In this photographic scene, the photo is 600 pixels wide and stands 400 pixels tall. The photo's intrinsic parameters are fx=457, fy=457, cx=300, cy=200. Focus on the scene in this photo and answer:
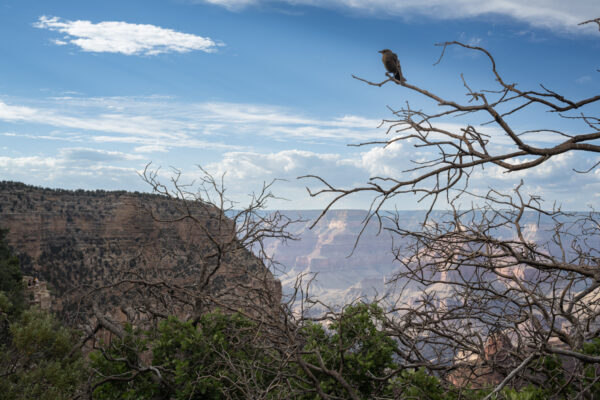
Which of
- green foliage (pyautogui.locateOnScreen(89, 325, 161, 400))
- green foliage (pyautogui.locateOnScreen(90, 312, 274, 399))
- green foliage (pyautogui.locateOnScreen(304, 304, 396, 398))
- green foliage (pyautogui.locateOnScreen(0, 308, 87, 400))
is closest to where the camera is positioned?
green foliage (pyautogui.locateOnScreen(304, 304, 396, 398))

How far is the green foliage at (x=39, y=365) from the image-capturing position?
8695 millimetres

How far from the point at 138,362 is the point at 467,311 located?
4.76m

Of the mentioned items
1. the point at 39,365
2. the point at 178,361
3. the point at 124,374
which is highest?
the point at 178,361

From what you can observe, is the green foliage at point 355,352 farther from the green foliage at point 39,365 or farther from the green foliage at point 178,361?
the green foliage at point 39,365

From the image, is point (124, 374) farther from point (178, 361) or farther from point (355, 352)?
point (355, 352)

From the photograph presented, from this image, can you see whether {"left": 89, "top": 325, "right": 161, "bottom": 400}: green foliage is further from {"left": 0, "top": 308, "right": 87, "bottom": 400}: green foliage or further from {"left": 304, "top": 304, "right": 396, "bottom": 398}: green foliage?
{"left": 304, "top": 304, "right": 396, "bottom": 398}: green foliage

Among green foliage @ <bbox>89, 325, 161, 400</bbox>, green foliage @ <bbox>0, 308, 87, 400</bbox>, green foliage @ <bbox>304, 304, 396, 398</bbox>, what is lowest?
green foliage @ <bbox>0, 308, 87, 400</bbox>

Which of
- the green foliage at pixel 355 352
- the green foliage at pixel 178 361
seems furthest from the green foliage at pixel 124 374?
the green foliage at pixel 355 352

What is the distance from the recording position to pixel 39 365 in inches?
389

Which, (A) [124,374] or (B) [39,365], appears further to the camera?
(B) [39,365]

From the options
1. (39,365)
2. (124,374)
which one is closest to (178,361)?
(124,374)

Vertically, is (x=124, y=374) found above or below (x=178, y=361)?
below

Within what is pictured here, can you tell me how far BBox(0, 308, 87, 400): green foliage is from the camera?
342 inches

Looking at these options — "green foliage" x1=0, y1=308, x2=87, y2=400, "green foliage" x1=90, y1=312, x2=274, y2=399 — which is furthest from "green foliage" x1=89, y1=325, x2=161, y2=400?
"green foliage" x1=0, y1=308, x2=87, y2=400
